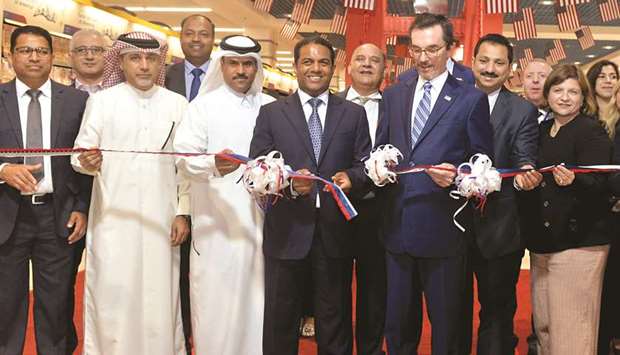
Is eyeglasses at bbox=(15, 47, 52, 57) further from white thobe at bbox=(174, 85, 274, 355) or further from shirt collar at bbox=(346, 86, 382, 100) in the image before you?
shirt collar at bbox=(346, 86, 382, 100)

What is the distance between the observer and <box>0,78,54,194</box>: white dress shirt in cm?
340

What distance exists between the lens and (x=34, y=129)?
135 inches

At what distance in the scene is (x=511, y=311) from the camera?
3.56m

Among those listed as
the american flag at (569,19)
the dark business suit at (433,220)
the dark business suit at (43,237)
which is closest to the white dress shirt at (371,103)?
the dark business suit at (433,220)

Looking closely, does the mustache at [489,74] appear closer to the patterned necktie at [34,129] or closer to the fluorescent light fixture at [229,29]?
the patterned necktie at [34,129]

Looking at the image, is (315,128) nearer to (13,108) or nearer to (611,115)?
(13,108)

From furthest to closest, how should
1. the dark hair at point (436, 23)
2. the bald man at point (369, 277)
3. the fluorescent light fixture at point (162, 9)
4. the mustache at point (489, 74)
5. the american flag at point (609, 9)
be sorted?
the fluorescent light fixture at point (162, 9)
the american flag at point (609, 9)
the bald man at point (369, 277)
the mustache at point (489, 74)
the dark hair at point (436, 23)

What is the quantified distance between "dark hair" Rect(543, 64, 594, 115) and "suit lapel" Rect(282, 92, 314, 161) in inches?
52.2

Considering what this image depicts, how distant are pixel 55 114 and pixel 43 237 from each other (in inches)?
25.9

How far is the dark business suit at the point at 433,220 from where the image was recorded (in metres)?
2.99

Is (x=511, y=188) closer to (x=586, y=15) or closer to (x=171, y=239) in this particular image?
(x=171, y=239)

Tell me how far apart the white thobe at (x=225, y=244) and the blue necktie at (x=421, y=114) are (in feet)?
2.87

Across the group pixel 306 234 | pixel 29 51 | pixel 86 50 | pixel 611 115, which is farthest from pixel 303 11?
pixel 306 234

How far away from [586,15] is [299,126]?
16.9m
